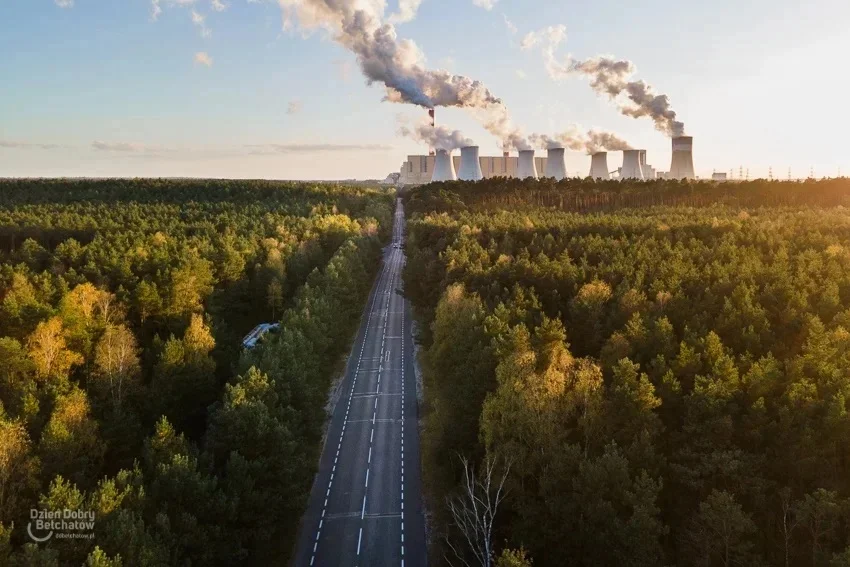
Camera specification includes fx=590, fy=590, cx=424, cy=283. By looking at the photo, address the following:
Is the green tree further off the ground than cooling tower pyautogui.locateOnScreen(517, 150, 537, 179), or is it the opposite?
cooling tower pyautogui.locateOnScreen(517, 150, 537, 179)

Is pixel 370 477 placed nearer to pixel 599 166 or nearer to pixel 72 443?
pixel 72 443

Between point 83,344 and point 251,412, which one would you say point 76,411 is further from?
point 83,344

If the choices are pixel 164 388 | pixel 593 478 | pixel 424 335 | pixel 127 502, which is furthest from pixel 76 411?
pixel 424 335

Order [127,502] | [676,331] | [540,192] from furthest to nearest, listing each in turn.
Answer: [540,192], [676,331], [127,502]

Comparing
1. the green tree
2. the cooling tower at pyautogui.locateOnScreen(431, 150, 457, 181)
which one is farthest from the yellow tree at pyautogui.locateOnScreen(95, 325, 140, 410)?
the cooling tower at pyautogui.locateOnScreen(431, 150, 457, 181)

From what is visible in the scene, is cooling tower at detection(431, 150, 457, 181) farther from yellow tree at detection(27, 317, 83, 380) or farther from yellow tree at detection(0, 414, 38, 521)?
yellow tree at detection(0, 414, 38, 521)

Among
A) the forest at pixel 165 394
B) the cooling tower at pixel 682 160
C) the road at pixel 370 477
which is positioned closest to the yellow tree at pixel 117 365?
the forest at pixel 165 394

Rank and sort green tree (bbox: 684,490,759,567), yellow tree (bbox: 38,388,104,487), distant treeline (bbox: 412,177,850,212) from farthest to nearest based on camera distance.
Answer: distant treeline (bbox: 412,177,850,212) → yellow tree (bbox: 38,388,104,487) → green tree (bbox: 684,490,759,567)
